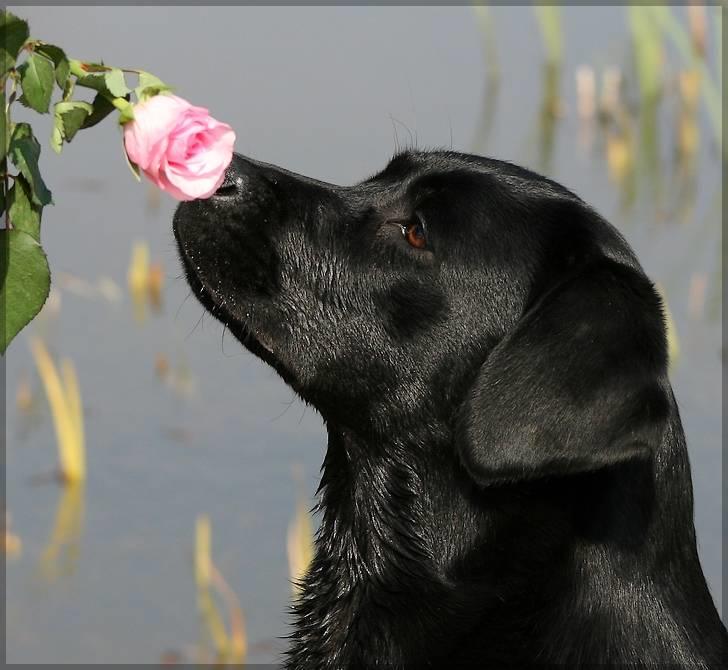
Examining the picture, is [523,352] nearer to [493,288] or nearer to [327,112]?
[493,288]

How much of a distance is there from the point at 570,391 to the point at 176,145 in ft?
3.12

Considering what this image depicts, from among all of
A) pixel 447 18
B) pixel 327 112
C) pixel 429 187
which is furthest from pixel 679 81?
pixel 429 187

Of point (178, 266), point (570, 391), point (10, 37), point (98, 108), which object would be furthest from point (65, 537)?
point (10, 37)

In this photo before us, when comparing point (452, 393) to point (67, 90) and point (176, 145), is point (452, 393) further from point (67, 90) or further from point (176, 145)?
point (67, 90)

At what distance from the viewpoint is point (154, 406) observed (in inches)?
260

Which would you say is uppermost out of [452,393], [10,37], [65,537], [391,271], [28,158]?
[10,37]

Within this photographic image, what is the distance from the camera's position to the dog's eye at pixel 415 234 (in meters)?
3.32

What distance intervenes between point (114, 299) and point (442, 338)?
410cm

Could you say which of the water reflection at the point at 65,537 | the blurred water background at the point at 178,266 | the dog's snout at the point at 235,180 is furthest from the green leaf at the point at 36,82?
the water reflection at the point at 65,537

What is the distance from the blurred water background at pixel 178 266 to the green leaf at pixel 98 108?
4.02 ft

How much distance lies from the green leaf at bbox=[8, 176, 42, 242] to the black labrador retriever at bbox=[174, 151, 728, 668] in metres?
0.99

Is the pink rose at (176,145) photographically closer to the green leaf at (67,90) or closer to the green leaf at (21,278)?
the green leaf at (67,90)

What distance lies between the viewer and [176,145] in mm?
2307

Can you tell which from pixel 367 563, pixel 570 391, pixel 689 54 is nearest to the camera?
A: pixel 570 391
